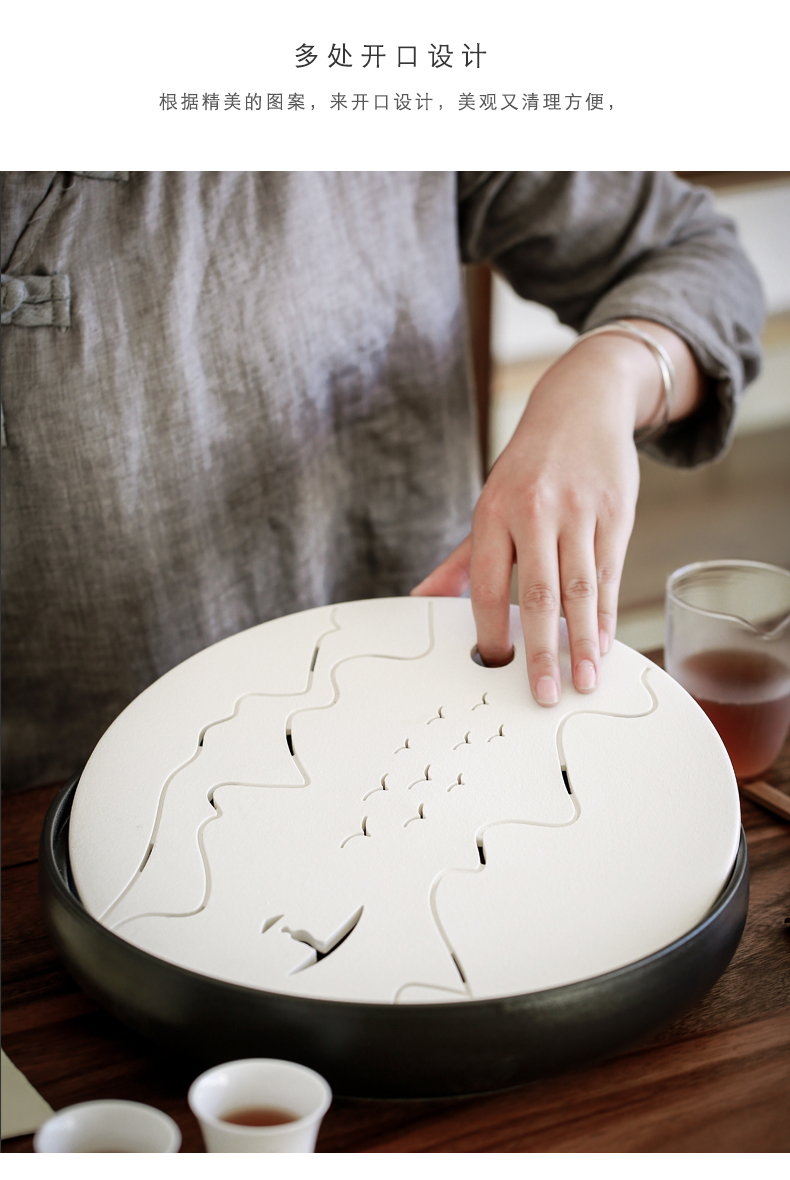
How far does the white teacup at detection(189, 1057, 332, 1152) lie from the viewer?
38 cm

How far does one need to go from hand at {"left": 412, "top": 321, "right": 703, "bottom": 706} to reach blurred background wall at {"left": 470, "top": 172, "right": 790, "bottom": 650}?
4.27ft

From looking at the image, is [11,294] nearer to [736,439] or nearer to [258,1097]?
[258,1097]

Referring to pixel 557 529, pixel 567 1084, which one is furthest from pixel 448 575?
pixel 567 1084

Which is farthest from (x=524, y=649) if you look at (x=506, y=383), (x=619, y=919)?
(x=506, y=383)

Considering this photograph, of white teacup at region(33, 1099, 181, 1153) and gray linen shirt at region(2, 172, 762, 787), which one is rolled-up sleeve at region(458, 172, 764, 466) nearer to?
gray linen shirt at region(2, 172, 762, 787)

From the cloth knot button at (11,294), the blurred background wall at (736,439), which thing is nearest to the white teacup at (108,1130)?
the cloth knot button at (11,294)

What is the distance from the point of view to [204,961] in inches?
17.8

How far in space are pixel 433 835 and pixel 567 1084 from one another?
5.5 inches

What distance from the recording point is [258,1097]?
0.40 meters

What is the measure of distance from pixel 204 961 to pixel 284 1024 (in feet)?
0.17

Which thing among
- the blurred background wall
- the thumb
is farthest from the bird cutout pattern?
the blurred background wall

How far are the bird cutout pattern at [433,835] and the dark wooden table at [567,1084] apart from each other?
0.07m
